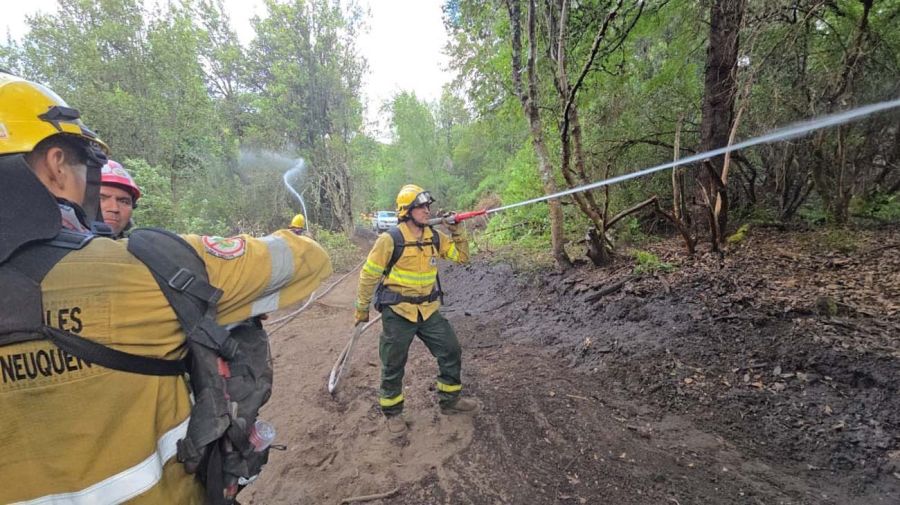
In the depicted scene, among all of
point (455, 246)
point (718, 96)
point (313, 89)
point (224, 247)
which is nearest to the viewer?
point (224, 247)

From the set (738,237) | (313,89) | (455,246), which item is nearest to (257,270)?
(455,246)

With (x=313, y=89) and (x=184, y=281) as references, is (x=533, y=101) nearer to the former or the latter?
(x=184, y=281)

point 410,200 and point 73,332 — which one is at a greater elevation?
point 410,200

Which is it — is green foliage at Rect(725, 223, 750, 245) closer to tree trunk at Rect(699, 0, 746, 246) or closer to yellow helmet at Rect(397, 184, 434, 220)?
tree trunk at Rect(699, 0, 746, 246)

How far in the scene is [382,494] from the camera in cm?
300

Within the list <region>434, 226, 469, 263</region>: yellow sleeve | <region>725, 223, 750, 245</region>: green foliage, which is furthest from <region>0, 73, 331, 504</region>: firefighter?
<region>725, 223, 750, 245</region>: green foliage

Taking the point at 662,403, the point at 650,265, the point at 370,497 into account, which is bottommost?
the point at 370,497

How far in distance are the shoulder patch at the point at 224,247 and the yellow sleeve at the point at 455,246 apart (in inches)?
109

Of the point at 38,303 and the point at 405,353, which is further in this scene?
the point at 405,353

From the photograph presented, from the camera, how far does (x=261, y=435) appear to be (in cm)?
180

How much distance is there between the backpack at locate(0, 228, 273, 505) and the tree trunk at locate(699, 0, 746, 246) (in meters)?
5.94

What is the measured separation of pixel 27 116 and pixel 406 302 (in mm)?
2923

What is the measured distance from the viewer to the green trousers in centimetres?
384

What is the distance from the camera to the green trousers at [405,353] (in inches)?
151
